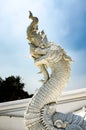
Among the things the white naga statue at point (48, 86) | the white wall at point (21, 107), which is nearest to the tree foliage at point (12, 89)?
the white wall at point (21, 107)

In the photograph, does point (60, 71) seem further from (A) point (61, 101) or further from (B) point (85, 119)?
(A) point (61, 101)

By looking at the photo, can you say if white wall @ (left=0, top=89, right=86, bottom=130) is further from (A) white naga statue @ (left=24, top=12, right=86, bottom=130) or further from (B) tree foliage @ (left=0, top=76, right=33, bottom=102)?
(A) white naga statue @ (left=24, top=12, right=86, bottom=130)

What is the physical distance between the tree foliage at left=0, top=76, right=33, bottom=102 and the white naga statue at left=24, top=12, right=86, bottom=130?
13372mm

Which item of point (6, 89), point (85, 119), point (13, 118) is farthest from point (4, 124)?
point (85, 119)

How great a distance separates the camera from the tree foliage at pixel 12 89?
19062 mm

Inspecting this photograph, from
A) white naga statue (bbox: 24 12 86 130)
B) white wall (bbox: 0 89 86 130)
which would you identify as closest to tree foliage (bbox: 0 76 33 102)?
white wall (bbox: 0 89 86 130)

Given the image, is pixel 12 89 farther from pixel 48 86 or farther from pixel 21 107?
pixel 48 86

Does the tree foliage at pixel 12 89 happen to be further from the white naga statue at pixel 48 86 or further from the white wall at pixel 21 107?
the white naga statue at pixel 48 86

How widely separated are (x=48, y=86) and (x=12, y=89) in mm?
14646

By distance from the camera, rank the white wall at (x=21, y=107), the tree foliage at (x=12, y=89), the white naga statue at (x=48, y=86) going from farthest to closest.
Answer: the tree foliage at (x=12, y=89) → the white wall at (x=21, y=107) → the white naga statue at (x=48, y=86)

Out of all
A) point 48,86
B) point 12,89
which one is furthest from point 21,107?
point 48,86

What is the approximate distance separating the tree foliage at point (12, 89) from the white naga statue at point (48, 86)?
1337cm

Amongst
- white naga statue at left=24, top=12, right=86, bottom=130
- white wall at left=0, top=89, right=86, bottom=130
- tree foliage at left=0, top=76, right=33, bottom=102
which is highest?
tree foliage at left=0, top=76, right=33, bottom=102

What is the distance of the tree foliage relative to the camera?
62.5 ft
